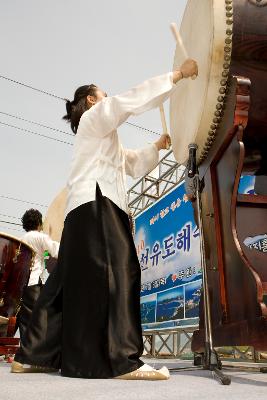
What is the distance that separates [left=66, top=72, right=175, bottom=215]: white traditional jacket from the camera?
50.7 inches

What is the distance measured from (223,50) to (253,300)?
0.79 metres

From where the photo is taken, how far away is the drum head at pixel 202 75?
1.28 metres

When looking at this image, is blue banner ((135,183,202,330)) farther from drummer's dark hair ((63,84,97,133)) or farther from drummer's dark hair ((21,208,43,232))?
drummer's dark hair ((63,84,97,133))

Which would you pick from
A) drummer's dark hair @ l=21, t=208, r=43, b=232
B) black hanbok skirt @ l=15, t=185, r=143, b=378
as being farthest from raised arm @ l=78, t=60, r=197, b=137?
drummer's dark hair @ l=21, t=208, r=43, b=232

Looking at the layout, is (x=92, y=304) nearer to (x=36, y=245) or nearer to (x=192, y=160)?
(x=192, y=160)

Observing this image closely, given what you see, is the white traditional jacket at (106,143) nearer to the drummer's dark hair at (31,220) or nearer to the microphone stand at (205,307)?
the microphone stand at (205,307)

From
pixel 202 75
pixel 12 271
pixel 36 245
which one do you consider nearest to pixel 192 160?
pixel 202 75

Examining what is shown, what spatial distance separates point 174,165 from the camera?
4.67 m

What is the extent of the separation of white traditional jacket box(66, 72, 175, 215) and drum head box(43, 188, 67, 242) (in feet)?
9.26

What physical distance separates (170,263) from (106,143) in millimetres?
2525

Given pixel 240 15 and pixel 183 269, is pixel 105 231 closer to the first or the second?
pixel 240 15

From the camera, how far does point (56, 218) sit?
432 cm

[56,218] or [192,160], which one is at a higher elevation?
[56,218]

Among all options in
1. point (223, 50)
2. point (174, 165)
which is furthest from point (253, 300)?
point (174, 165)
